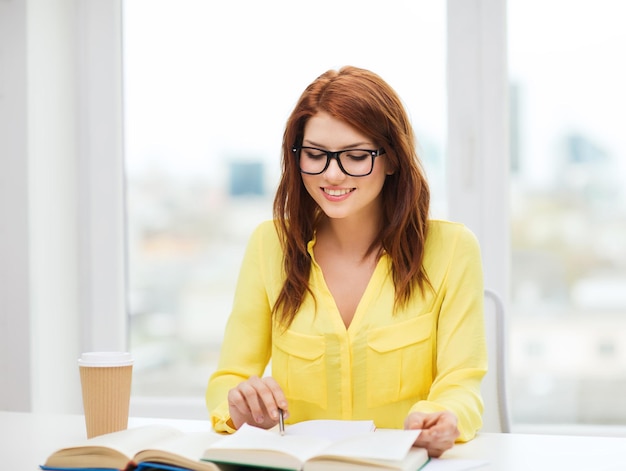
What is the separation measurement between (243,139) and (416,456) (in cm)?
199

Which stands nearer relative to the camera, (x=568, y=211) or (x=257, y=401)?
(x=257, y=401)

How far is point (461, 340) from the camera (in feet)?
5.35

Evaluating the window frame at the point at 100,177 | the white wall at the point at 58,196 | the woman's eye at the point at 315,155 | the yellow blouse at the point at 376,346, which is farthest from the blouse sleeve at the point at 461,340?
the white wall at the point at 58,196

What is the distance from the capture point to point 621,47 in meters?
2.71

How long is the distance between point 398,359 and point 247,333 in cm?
33

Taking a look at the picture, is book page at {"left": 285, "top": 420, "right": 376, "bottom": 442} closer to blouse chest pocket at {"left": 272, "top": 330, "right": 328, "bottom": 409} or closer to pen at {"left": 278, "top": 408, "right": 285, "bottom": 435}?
pen at {"left": 278, "top": 408, "right": 285, "bottom": 435}

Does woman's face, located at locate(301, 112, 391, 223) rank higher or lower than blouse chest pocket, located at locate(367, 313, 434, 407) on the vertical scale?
higher

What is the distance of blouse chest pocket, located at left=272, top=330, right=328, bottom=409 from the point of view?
66.9 inches

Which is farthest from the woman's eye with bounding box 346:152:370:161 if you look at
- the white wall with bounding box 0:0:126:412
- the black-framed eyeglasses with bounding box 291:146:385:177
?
the white wall with bounding box 0:0:126:412

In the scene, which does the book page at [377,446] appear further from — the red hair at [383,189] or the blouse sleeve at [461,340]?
the red hair at [383,189]

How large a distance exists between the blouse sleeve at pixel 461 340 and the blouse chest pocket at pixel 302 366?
0.24 metres

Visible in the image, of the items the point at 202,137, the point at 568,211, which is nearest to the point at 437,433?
the point at 568,211

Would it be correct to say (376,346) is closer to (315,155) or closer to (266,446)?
(315,155)

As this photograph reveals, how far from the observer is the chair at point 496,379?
6.02 feet
